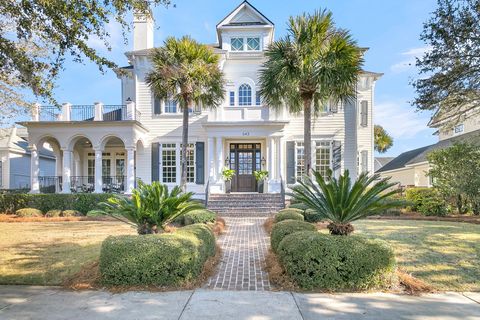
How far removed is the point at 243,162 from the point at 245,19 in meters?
8.52

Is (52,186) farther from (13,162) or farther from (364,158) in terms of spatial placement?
(364,158)

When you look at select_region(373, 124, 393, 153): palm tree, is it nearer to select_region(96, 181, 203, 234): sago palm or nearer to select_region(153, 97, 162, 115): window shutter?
select_region(153, 97, 162, 115): window shutter

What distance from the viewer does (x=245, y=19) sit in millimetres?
19469

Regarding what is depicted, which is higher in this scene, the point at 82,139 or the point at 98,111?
the point at 98,111

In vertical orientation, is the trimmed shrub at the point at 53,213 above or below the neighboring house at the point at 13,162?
below

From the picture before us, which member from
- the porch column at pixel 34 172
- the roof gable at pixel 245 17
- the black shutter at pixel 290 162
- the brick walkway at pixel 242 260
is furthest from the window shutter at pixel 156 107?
the brick walkway at pixel 242 260

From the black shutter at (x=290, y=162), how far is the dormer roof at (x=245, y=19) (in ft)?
23.1

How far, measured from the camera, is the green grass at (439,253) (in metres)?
5.59

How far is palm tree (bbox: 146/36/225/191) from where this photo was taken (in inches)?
555

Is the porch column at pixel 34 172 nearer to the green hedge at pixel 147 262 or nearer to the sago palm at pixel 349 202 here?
the green hedge at pixel 147 262

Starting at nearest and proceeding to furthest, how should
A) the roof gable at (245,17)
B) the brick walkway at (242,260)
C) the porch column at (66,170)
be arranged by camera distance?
the brick walkway at (242,260), the porch column at (66,170), the roof gable at (245,17)

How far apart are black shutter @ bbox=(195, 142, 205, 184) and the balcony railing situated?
3.87 meters

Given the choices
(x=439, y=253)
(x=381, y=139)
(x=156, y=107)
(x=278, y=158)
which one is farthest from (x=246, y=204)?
(x=381, y=139)

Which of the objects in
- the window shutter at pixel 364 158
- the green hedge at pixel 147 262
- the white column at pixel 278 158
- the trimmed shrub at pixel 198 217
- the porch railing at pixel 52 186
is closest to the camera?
the green hedge at pixel 147 262
